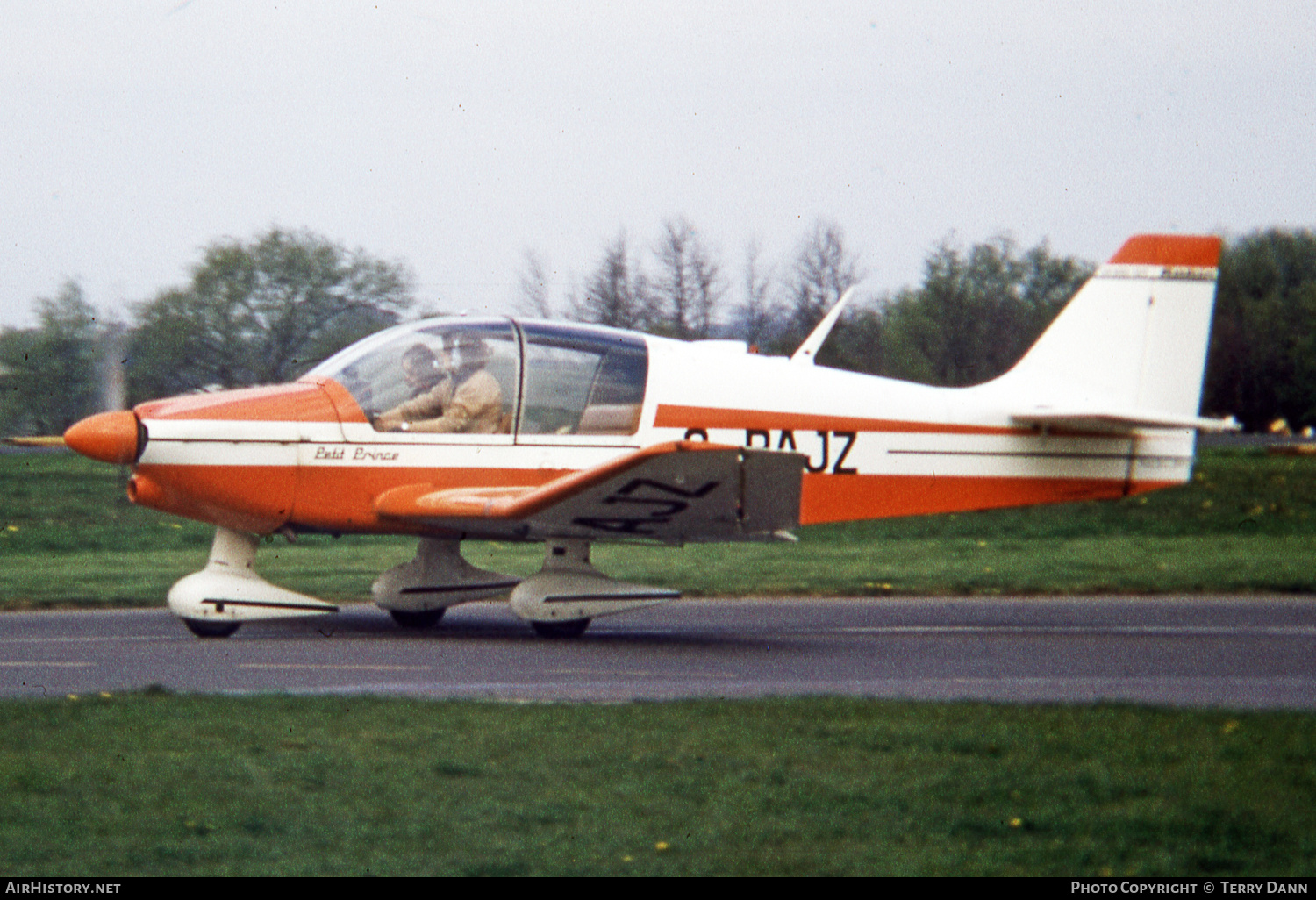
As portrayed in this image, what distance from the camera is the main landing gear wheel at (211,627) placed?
9.05 metres

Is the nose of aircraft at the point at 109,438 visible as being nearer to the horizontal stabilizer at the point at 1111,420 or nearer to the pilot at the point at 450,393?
the pilot at the point at 450,393

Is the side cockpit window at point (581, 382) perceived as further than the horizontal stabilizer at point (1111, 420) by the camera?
No

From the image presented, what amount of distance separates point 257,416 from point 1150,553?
1002 cm

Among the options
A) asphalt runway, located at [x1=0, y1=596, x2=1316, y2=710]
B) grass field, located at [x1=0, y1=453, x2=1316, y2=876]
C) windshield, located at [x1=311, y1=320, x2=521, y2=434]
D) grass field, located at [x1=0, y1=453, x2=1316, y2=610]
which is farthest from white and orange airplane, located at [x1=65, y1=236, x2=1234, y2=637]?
grass field, located at [x1=0, y1=453, x2=1316, y2=876]

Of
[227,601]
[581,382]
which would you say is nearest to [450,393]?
[581,382]

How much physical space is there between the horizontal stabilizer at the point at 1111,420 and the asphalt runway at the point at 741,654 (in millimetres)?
1442

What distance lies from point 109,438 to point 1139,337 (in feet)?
24.5

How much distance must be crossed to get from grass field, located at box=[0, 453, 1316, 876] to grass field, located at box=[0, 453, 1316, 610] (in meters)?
5.15

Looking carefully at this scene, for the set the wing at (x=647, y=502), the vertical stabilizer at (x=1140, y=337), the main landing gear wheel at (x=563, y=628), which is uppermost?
the vertical stabilizer at (x=1140, y=337)

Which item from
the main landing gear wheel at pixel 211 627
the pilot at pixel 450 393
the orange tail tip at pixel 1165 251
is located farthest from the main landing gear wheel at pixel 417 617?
the orange tail tip at pixel 1165 251

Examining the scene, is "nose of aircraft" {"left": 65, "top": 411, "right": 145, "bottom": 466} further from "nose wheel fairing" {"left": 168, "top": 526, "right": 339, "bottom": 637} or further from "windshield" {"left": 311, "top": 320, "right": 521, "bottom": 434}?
"windshield" {"left": 311, "top": 320, "right": 521, "bottom": 434}

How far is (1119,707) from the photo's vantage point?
6.25m

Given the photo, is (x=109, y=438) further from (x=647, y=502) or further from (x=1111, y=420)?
(x=1111, y=420)

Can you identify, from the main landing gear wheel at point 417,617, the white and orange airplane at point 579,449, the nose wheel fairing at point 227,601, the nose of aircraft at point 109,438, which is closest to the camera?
the nose of aircraft at point 109,438
